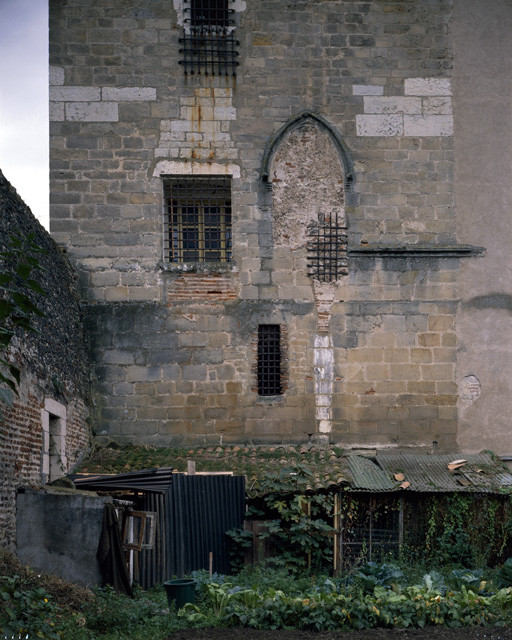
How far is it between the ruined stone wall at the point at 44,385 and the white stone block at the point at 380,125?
19.4ft

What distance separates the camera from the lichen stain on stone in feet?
50.1

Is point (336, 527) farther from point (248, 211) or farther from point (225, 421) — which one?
point (248, 211)

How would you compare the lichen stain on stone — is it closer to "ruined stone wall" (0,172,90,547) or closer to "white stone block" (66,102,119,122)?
"white stone block" (66,102,119,122)

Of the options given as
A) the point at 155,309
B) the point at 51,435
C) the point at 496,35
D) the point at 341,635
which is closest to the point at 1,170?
the point at 51,435

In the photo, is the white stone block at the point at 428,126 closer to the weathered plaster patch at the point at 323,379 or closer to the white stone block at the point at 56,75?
the weathered plaster patch at the point at 323,379

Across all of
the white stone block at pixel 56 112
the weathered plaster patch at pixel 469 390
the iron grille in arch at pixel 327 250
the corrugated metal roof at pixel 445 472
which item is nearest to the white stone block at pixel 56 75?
the white stone block at pixel 56 112

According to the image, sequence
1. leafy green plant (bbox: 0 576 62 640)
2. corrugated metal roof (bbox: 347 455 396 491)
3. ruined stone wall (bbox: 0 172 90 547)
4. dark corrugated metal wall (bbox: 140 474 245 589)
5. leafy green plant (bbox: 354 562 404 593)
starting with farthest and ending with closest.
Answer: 1. corrugated metal roof (bbox: 347 455 396 491)
2. dark corrugated metal wall (bbox: 140 474 245 589)
3. leafy green plant (bbox: 354 562 404 593)
4. ruined stone wall (bbox: 0 172 90 547)
5. leafy green plant (bbox: 0 576 62 640)

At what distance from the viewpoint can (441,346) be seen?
49.9 feet

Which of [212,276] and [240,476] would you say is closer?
[240,476]

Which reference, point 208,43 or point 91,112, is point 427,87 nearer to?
point 208,43

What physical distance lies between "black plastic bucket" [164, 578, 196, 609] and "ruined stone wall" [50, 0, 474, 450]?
4.90m

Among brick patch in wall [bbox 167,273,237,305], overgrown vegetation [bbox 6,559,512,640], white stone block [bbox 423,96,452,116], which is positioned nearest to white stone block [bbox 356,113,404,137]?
white stone block [bbox 423,96,452,116]

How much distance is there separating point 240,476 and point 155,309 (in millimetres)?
3559

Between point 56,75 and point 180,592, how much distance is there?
31.7ft
